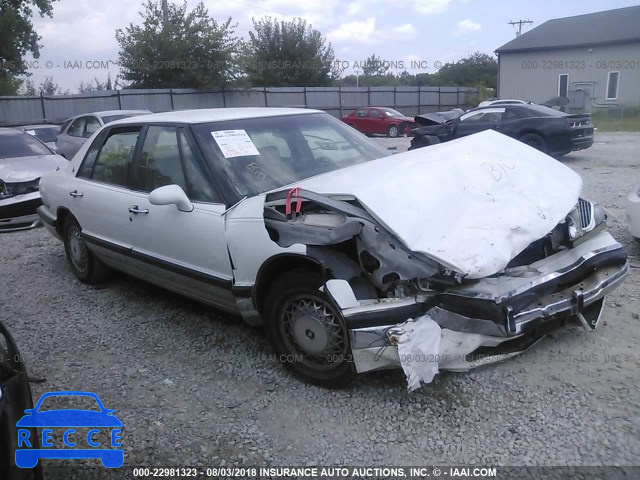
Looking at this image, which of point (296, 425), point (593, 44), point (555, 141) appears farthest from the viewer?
point (593, 44)

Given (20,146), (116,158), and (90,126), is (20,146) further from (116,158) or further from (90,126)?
(116,158)

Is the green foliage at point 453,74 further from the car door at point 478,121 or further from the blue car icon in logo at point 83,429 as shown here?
the blue car icon in logo at point 83,429

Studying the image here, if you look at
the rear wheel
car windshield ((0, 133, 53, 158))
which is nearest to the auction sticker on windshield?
car windshield ((0, 133, 53, 158))

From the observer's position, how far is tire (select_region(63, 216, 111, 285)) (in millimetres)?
5035

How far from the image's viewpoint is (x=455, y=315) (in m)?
2.71

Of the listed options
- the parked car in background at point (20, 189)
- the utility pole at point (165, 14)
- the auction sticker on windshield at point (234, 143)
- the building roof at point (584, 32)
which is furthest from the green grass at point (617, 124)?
the auction sticker on windshield at point (234, 143)

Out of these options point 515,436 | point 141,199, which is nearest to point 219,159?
point 141,199

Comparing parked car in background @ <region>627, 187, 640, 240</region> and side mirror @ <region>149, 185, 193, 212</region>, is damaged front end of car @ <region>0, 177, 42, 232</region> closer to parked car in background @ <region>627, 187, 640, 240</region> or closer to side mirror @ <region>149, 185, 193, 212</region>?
side mirror @ <region>149, 185, 193, 212</region>

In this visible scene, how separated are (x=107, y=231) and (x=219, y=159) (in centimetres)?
153

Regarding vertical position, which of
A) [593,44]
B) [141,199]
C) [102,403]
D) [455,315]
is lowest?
[102,403]

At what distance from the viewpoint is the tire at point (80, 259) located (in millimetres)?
5035

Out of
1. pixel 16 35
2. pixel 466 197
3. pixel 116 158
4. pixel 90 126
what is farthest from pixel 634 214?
pixel 16 35

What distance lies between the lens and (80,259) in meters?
5.18

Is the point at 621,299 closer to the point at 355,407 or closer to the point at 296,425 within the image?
the point at 355,407
